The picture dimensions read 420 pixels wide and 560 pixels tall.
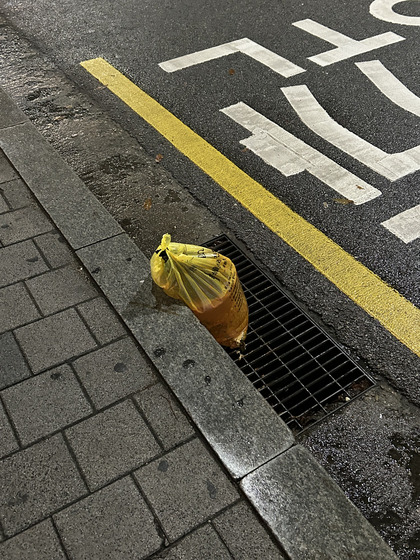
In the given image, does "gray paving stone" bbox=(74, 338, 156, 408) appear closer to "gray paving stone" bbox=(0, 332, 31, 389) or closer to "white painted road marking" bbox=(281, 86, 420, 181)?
"gray paving stone" bbox=(0, 332, 31, 389)

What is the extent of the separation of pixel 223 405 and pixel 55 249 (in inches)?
56.0

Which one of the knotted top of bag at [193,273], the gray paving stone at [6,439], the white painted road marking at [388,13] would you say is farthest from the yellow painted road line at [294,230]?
the white painted road marking at [388,13]

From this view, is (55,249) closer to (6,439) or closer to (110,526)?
(6,439)

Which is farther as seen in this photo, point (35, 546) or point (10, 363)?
point (10, 363)

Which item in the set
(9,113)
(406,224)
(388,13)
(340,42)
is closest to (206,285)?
(406,224)

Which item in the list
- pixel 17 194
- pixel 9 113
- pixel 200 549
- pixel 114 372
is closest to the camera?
pixel 200 549

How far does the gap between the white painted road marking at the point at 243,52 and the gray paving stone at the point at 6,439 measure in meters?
3.73

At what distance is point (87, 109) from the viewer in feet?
15.2

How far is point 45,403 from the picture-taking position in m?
2.48

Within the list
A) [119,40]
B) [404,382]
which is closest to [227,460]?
[404,382]

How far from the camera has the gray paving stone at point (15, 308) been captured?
283 centimetres

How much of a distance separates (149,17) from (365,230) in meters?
3.94

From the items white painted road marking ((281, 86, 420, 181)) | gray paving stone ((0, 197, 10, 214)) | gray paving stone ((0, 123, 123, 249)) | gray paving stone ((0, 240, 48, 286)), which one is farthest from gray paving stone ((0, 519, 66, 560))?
white painted road marking ((281, 86, 420, 181))

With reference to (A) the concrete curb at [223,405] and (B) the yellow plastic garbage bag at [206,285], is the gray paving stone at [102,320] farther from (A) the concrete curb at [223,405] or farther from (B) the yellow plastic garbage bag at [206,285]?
(B) the yellow plastic garbage bag at [206,285]
